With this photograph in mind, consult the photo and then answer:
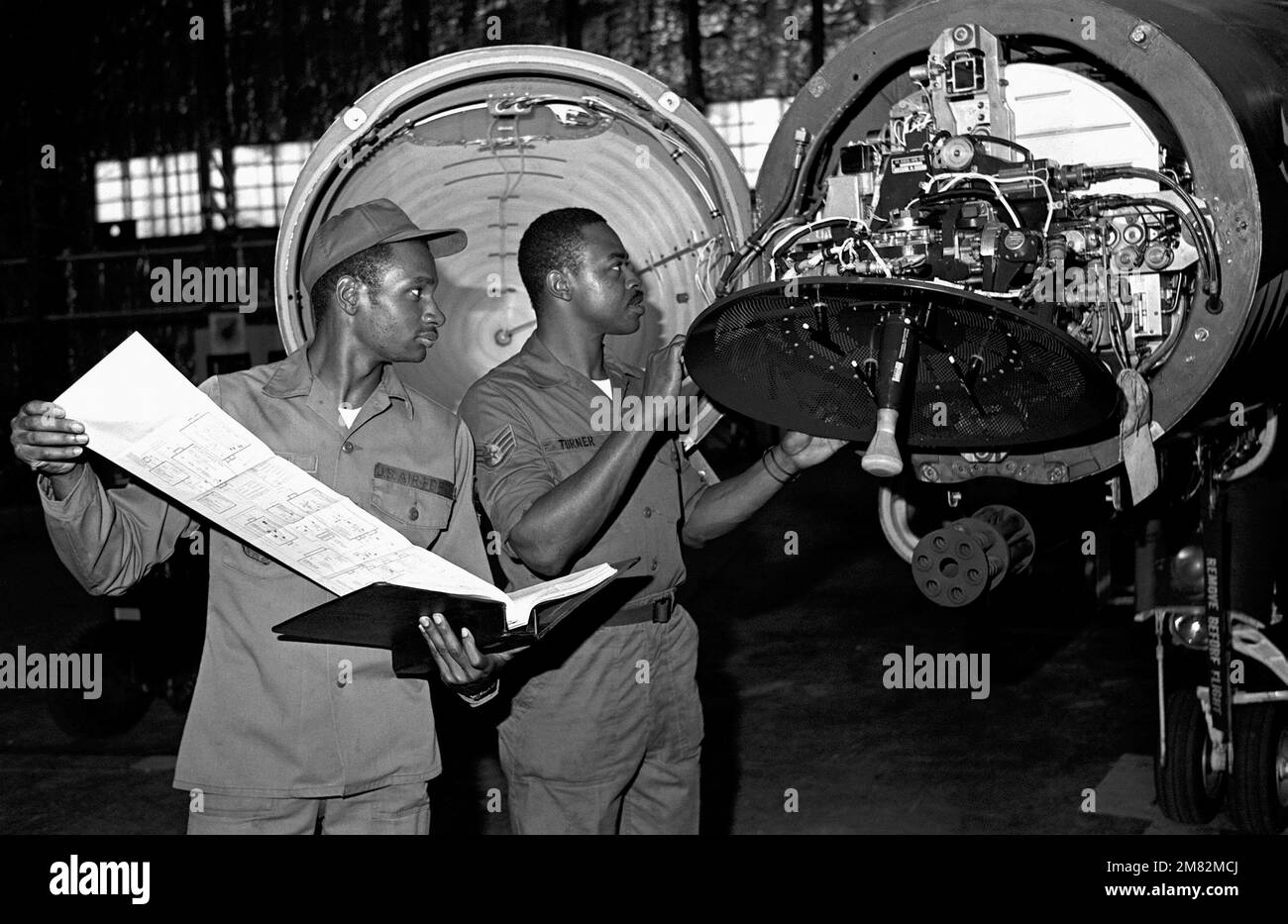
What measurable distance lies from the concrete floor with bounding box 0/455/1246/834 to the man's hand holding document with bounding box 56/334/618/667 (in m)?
2.29

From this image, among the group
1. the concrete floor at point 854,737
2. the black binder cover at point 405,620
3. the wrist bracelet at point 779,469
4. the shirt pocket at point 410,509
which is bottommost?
the concrete floor at point 854,737

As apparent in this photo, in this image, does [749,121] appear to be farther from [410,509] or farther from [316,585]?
[316,585]

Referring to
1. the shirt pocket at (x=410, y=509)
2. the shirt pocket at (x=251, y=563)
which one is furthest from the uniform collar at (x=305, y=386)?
the shirt pocket at (x=251, y=563)

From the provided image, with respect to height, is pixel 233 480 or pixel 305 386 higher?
pixel 305 386

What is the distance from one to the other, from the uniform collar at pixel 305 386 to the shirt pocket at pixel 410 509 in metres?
0.14

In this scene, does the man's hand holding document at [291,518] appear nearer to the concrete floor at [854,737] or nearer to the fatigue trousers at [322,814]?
the fatigue trousers at [322,814]

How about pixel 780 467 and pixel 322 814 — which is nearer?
pixel 322 814

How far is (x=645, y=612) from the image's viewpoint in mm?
2891

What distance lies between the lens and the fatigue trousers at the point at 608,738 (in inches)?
112

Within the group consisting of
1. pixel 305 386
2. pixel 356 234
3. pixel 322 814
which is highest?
pixel 356 234

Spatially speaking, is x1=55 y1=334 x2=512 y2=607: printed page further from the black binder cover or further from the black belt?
the black belt

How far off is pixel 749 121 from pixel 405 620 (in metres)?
12.5

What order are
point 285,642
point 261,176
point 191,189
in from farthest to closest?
point 191,189 < point 261,176 < point 285,642

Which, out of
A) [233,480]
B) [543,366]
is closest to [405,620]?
[233,480]
